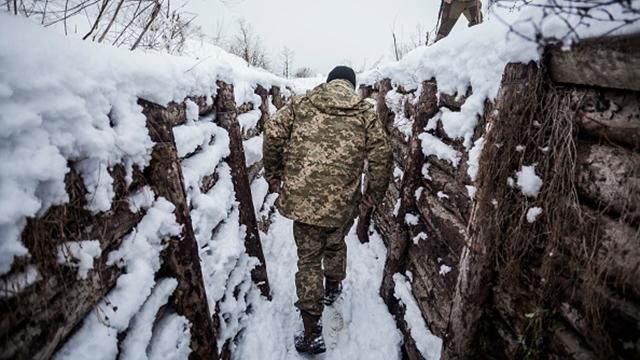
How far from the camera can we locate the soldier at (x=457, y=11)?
4.25 meters

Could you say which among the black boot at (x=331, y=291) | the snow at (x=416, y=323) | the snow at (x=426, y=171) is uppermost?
the snow at (x=426, y=171)

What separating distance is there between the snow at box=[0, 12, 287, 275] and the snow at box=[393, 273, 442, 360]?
6.99ft

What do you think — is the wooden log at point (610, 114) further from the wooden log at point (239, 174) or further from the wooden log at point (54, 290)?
the wooden log at point (239, 174)

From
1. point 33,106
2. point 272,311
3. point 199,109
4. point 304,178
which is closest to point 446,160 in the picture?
point 304,178

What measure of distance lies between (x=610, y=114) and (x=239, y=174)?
8.16 ft

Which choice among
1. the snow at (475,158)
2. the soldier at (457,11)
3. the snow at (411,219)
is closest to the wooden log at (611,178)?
the snow at (475,158)

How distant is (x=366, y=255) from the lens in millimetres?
4383

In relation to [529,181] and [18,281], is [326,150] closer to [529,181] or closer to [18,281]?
[529,181]

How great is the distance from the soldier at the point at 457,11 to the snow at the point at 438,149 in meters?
2.43

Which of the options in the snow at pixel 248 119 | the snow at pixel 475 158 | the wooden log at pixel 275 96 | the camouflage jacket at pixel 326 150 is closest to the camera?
the snow at pixel 475 158

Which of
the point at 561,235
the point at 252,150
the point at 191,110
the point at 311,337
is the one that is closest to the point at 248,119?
the point at 252,150

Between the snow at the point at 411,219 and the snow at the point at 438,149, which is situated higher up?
the snow at the point at 438,149

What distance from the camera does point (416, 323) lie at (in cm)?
259

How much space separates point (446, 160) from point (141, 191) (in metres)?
1.94
